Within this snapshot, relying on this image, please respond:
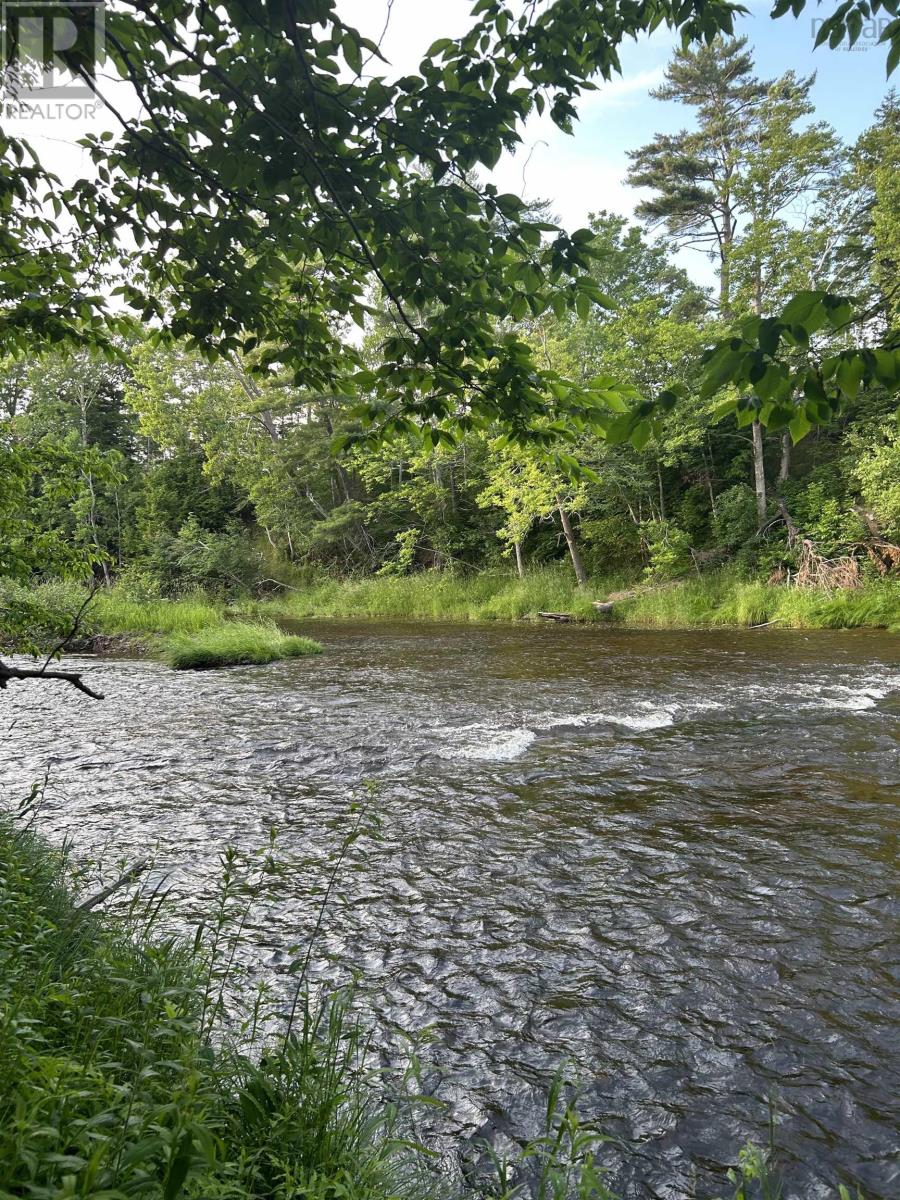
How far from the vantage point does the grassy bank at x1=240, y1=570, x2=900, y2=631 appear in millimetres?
17250

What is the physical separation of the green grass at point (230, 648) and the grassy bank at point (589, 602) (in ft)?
27.1

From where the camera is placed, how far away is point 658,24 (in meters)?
2.92

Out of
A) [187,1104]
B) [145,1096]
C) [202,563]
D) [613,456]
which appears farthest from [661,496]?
[187,1104]

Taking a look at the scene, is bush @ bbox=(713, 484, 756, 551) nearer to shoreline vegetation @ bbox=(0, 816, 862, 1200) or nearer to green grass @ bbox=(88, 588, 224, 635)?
green grass @ bbox=(88, 588, 224, 635)

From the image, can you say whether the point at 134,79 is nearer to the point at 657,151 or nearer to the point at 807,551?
the point at 807,551

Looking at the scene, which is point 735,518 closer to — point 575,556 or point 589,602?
A: point 575,556

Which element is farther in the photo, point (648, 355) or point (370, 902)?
point (648, 355)

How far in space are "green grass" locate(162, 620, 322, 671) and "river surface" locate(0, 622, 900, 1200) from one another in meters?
4.28

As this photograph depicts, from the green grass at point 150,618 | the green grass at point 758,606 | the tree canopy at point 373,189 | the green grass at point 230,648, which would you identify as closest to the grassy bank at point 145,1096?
the tree canopy at point 373,189

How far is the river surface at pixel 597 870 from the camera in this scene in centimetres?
312

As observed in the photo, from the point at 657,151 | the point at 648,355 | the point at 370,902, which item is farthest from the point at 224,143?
the point at 657,151

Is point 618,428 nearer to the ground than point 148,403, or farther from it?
nearer to the ground

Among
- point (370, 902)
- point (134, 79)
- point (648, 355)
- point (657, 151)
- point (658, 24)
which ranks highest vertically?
point (657, 151)

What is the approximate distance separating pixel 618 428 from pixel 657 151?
33306 mm
